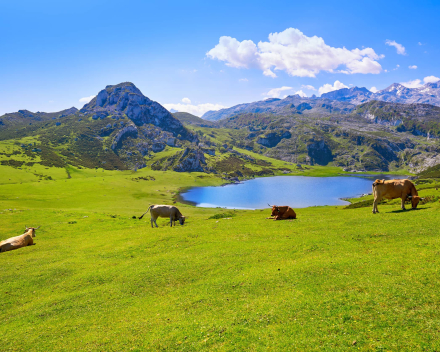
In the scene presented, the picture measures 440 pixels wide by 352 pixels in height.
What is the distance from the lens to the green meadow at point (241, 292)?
9.48m

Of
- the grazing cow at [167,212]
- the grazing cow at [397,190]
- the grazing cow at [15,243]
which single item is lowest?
the grazing cow at [15,243]

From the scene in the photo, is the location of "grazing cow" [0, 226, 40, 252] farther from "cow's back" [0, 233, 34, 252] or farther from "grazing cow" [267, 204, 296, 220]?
"grazing cow" [267, 204, 296, 220]

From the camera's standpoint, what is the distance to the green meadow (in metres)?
9.48

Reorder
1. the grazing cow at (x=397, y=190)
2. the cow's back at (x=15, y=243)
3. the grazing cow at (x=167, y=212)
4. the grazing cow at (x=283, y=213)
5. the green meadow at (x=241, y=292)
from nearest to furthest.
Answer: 1. the green meadow at (x=241, y=292)
2. the cow's back at (x=15, y=243)
3. the grazing cow at (x=397, y=190)
4. the grazing cow at (x=283, y=213)
5. the grazing cow at (x=167, y=212)

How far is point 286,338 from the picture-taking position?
30.2 feet

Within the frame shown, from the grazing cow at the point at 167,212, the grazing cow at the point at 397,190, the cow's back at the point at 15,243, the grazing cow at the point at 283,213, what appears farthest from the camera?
the grazing cow at the point at 167,212

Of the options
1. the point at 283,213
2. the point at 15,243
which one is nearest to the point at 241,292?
the point at 283,213

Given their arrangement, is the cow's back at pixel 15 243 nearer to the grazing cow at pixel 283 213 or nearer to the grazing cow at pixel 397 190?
the grazing cow at pixel 283 213

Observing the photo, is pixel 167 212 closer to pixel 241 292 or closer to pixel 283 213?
pixel 283 213

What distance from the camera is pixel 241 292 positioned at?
13172 millimetres

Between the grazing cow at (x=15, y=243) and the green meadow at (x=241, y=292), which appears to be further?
the grazing cow at (x=15, y=243)

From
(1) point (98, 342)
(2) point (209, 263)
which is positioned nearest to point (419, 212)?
(2) point (209, 263)

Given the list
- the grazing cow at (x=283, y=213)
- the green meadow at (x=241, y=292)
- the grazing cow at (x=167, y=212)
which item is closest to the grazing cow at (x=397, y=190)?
the green meadow at (x=241, y=292)

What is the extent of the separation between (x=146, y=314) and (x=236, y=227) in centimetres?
1663
